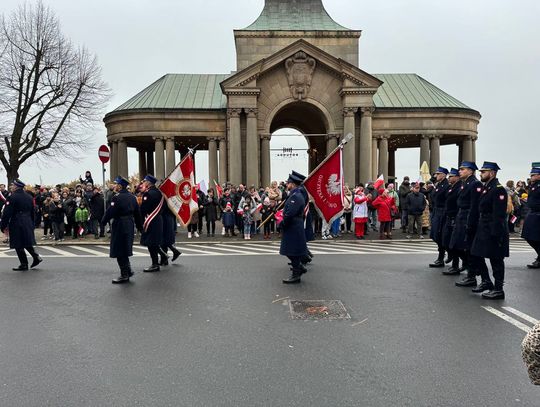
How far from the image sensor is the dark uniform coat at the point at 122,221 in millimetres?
8875

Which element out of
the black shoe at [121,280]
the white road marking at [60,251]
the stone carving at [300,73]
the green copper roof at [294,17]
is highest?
the green copper roof at [294,17]

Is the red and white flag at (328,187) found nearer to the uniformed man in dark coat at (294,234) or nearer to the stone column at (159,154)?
the uniformed man in dark coat at (294,234)

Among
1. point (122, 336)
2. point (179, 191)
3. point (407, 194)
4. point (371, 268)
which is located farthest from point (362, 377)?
point (407, 194)

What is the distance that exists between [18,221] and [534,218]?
38.5ft

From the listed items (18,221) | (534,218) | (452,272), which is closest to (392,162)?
(534,218)

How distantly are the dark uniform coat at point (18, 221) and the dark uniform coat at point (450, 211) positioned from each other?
9137 mm

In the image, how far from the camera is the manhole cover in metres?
6.39

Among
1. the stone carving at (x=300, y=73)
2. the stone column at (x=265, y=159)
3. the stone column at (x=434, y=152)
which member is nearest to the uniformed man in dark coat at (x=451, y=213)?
the stone column at (x=265, y=159)

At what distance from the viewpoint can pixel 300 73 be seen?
2786 cm

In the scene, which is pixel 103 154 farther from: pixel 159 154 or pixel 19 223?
pixel 159 154

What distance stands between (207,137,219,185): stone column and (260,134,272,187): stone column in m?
3.81

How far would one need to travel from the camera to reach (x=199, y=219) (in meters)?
18.9

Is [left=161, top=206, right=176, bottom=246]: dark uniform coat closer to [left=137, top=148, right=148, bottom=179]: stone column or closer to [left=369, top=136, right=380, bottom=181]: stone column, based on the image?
[left=369, top=136, right=380, bottom=181]: stone column

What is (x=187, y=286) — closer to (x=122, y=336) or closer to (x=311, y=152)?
(x=122, y=336)
